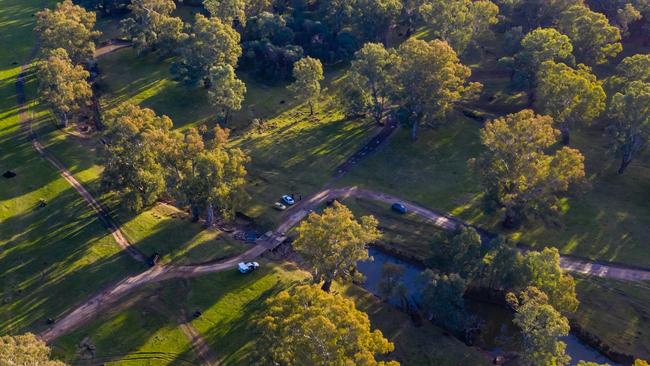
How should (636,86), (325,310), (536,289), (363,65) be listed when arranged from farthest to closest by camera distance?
(363,65) → (636,86) → (536,289) → (325,310)

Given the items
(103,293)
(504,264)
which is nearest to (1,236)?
(103,293)

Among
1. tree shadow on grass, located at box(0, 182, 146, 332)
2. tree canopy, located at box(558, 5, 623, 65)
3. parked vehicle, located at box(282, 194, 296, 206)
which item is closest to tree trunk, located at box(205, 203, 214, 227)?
tree shadow on grass, located at box(0, 182, 146, 332)

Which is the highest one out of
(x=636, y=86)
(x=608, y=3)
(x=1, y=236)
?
(x=608, y=3)

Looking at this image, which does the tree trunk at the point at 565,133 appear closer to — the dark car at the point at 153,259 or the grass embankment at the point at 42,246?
the dark car at the point at 153,259

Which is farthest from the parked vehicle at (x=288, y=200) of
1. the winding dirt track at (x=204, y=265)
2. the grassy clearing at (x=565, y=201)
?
the grassy clearing at (x=565, y=201)

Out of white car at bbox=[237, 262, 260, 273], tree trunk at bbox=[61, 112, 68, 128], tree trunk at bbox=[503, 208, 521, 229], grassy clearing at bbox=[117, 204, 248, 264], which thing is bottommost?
grassy clearing at bbox=[117, 204, 248, 264]

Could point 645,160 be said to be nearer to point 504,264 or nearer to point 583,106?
point 583,106

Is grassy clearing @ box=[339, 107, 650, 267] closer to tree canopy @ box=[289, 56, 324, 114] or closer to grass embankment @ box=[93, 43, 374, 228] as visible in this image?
grass embankment @ box=[93, 43, 374, 228]

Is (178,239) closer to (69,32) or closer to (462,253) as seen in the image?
(462,253)
